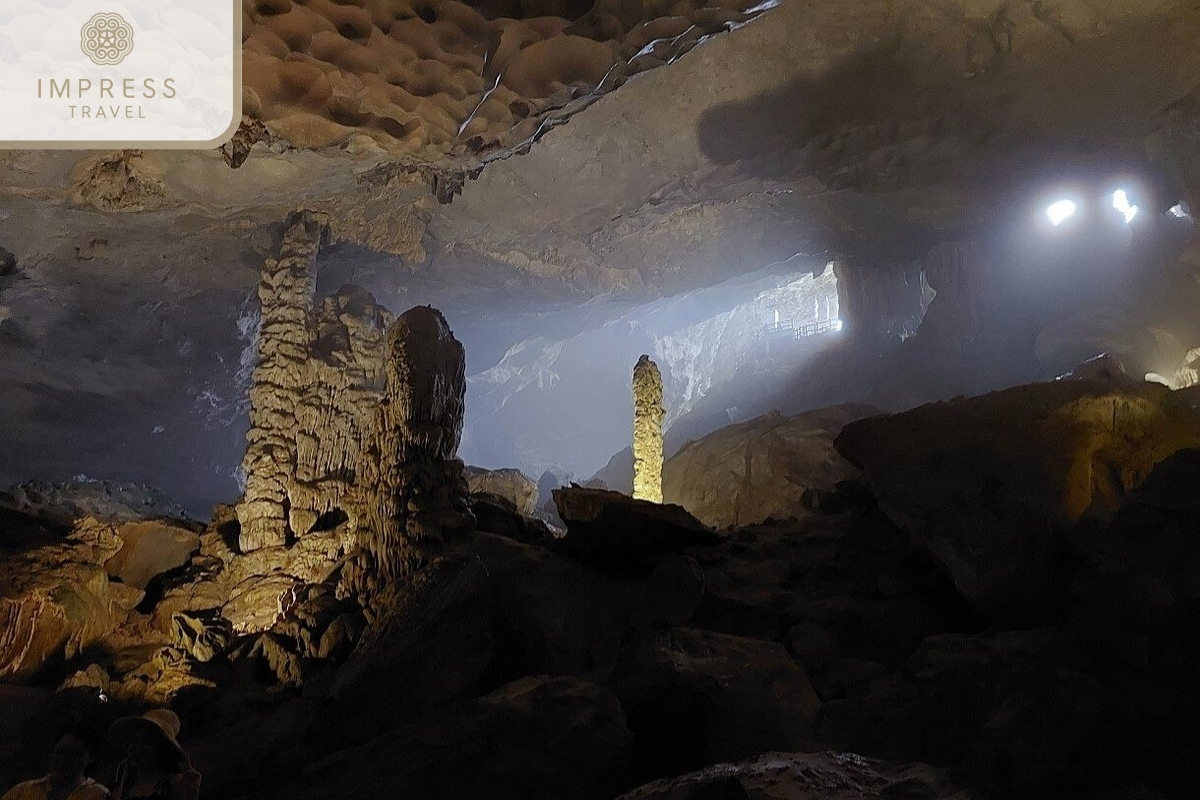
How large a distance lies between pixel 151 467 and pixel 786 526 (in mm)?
19865

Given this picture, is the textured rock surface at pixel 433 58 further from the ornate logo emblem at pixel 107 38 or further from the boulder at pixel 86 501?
the boulder at pixel 86 501

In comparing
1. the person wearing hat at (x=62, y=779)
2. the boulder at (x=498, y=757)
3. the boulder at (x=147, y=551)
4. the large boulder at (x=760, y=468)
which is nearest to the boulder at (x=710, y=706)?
the boulder at (x=498, y=757)

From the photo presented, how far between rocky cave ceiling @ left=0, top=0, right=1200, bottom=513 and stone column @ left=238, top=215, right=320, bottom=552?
2.90 feet

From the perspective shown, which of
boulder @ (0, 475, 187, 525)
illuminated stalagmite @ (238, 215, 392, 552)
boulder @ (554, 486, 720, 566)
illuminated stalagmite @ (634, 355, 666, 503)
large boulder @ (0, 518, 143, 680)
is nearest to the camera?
boulder @ (554, 486, 720, 566)

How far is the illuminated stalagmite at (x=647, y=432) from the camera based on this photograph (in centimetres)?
1398

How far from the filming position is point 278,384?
978cm

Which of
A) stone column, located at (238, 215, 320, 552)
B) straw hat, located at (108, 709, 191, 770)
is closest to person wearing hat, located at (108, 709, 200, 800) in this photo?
straw hat, located at (108, 709, 191, 770)

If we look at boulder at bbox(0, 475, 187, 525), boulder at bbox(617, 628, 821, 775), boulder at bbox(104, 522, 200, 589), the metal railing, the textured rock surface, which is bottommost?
boulder at bbox(617, 628, 821, 775)

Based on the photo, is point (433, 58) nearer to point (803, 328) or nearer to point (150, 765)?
point (150, 765)

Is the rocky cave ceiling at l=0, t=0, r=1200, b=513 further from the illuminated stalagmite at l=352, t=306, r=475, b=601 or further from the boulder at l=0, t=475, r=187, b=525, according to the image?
Result: the boulder at l=0, t=475, r=187, b=525

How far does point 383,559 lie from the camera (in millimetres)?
6867

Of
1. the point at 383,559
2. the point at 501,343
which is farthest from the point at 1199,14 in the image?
the point at 501,343

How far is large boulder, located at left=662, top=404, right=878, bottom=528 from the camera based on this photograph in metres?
15.0

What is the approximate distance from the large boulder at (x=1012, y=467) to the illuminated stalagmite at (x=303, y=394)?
266 inches
